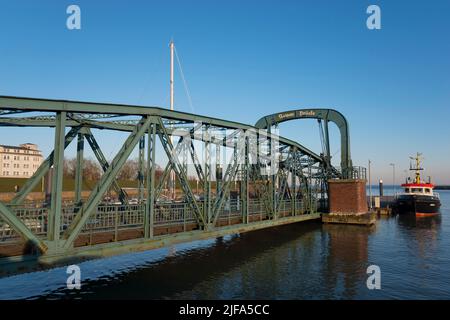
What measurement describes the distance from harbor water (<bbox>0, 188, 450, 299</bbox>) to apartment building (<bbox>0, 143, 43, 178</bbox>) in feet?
341

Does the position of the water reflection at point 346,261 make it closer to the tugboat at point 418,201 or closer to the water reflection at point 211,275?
the water reflection at point 211,275

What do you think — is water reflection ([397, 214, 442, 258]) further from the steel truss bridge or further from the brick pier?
the steel truss bridge

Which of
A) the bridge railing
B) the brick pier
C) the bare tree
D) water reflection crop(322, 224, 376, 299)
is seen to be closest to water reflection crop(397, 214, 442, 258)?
water reflection crop(322, 224, 376, 299)

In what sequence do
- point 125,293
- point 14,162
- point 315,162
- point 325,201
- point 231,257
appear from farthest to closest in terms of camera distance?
1. point 14,162
2. point 325,201
3. point 315,162
4. point 231,257
5. point 125,293

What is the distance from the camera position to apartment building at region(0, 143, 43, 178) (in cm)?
10469

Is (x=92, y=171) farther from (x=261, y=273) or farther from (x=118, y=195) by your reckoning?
(x=261, y=273)

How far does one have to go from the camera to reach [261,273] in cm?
1647

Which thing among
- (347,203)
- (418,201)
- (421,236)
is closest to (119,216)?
(421,236)

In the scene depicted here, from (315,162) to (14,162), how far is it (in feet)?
358

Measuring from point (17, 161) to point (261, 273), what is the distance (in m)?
119

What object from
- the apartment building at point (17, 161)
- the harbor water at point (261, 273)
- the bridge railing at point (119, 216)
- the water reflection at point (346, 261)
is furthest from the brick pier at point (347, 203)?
the apartment building at point (17, 161)
